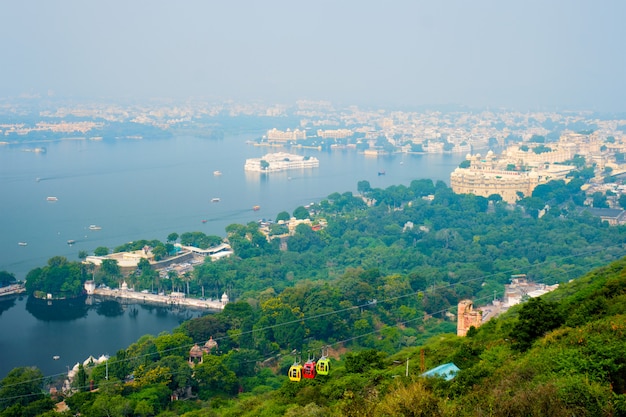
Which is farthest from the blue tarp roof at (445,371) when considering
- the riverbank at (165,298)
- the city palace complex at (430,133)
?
the city palace complex at (430,133)

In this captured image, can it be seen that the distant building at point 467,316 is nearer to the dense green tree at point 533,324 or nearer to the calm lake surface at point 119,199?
the dense green tree at point 533,324

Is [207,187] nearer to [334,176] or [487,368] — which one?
[334,176]

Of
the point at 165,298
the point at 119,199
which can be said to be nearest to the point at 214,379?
the point at 165,298

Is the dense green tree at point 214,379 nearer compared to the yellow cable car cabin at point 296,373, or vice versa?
the yellow cable car cabin at point 296,373

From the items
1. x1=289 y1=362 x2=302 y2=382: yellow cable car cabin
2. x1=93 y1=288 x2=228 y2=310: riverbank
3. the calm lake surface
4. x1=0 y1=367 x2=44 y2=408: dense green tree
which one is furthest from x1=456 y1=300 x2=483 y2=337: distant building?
x1=93 y1=288 x2=228 y2=310: riverbank

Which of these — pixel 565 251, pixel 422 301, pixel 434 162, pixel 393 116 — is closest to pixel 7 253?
pixel 422 301

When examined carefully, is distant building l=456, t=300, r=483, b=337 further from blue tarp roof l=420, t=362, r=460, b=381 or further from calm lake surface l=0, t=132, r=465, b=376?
calm lake surface l=0, t=132, r=465, b=376
